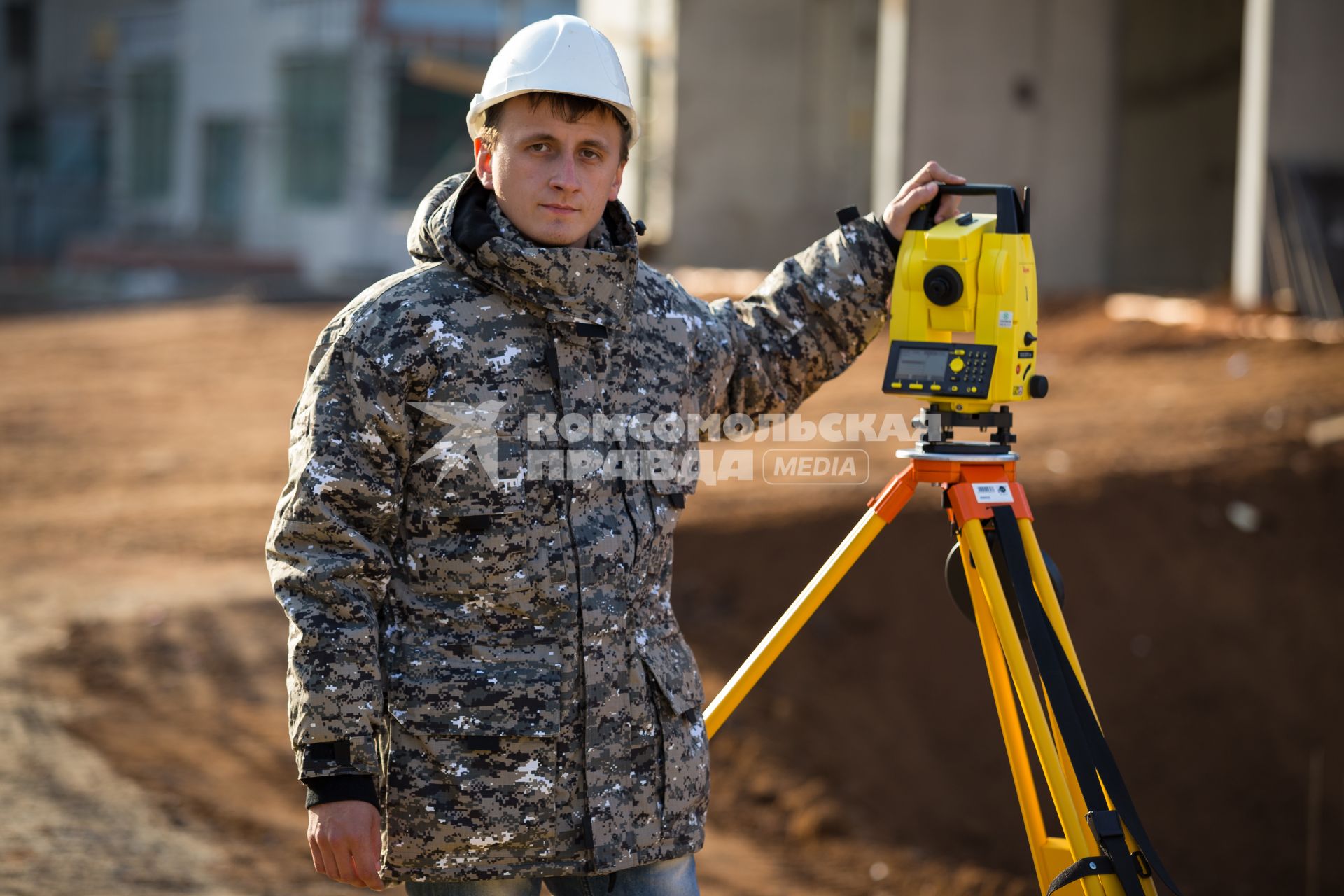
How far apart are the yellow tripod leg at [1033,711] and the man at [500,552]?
490 mm

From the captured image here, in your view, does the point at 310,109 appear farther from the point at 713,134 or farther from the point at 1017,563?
the point at 1017,563

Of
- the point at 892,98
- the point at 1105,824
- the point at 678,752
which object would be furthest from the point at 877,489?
the point at 892,98

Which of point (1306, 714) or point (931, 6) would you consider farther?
point (931, 6)

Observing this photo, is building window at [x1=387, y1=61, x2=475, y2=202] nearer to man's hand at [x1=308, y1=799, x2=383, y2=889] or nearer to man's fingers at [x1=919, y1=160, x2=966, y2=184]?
man's fingers at [x1=919, y1=160, x2=966, y2=184]

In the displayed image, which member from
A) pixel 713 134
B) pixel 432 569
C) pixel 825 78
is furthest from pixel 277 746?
pixel 825 78

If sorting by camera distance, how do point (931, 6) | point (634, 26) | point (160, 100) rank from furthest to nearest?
point (160, 100)
point (634, 26)
point (931, 6)

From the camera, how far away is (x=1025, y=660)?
207 cm

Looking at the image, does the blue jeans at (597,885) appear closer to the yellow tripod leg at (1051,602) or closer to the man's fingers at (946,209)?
the yellow tripod leg at (1051,602)

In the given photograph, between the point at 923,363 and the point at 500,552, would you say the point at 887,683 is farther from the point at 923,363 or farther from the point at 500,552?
the point at 500,552

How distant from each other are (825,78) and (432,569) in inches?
507

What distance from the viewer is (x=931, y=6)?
1084cm

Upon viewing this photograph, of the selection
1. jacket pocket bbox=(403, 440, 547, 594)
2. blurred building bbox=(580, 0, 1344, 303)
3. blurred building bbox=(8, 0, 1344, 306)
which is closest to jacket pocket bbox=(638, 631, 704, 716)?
jacket pocket bbox=(403, 440, 547, 594)

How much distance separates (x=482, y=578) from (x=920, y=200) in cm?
96

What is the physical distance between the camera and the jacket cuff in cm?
175
